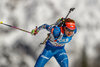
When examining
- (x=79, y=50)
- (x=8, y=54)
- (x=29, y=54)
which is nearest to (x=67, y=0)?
(x=79, y=50)

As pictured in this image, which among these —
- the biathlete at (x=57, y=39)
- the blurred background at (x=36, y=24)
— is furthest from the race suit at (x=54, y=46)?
the blurred background at (x=36, y=24)

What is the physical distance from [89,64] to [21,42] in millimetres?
1513

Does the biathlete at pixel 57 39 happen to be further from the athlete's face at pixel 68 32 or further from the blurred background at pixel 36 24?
the blurred background at pixel 36 24

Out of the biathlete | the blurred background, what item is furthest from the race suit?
the blurred background

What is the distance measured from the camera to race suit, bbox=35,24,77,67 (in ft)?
9.36

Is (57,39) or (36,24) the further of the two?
(36,24)

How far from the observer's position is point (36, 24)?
4184 millimetres

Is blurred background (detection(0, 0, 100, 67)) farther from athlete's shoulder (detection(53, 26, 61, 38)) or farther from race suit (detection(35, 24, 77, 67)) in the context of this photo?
athlete's shoulder (detection(53, 26, 61, 38))

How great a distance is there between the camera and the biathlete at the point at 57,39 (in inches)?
111

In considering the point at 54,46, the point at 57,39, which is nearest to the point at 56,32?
the point at 57,39

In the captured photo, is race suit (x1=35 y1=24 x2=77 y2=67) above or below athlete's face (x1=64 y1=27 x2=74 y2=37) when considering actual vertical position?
below

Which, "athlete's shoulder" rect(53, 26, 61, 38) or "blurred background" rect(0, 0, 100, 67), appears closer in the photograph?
"athlete's shoulder" rect(53, 26, 61, 38)

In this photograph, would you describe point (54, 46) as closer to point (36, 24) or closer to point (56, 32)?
point (56, 32)

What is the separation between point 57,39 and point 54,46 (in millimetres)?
216
